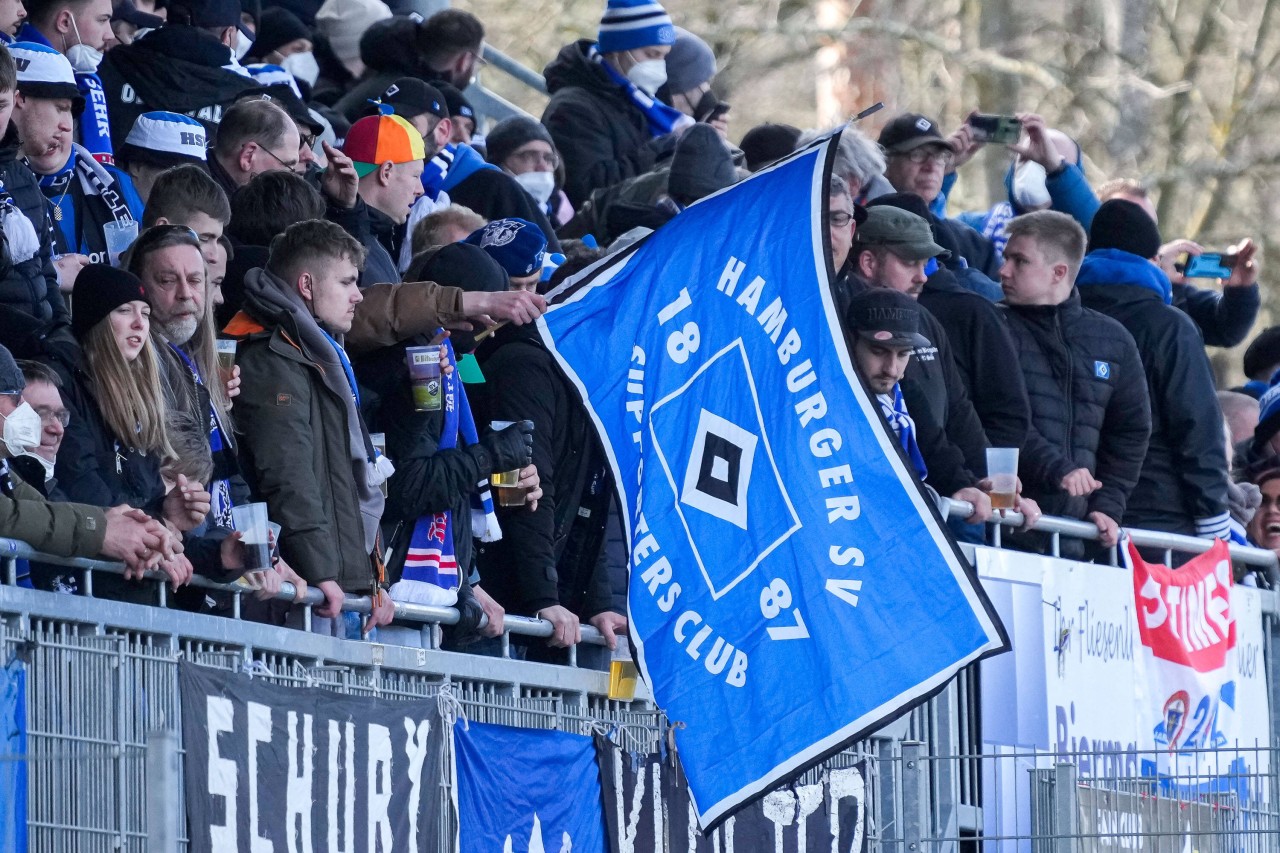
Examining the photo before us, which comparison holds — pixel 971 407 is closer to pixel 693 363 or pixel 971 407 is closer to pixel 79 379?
pixel 693 363

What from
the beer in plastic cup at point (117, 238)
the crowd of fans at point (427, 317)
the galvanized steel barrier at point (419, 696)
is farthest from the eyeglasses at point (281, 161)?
the galvanized steel barrier at point (419, 696)

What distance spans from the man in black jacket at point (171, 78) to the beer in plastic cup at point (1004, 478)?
3.19 metres

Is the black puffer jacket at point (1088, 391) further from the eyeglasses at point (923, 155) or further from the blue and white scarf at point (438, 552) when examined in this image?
the blue and white scarf at point (438, 552)

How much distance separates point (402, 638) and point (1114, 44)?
69.0ft

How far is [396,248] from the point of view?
10031mm

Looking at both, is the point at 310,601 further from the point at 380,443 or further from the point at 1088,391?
the point at 1088,391

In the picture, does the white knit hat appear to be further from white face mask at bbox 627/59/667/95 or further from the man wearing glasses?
the man wearing glasses

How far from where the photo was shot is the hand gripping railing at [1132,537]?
9530 millimetres

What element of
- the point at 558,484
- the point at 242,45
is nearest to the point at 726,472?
the point at 558,484

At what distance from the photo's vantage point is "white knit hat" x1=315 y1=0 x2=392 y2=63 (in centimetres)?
1391

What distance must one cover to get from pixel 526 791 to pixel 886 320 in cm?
242

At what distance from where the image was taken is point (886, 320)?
30.2ft

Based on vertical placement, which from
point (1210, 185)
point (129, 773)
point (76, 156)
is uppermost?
point (1210, 185)

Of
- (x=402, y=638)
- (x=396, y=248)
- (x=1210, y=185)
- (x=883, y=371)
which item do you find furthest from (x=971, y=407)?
(x=1210, y=185)
